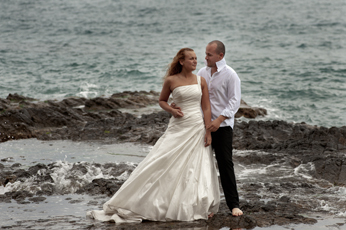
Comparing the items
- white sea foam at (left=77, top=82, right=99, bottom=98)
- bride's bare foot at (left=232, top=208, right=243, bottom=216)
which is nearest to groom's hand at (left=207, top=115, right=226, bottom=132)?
bride's bare foot at (left=232, top=208, right=243, bottom=216)

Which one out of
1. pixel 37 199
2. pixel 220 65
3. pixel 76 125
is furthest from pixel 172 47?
pixel 220 65

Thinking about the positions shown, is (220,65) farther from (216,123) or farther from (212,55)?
(216,123)

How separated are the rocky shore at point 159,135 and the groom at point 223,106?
0.47 metres

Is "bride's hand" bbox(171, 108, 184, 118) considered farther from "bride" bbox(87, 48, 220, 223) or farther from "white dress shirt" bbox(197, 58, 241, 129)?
"white dress shirt" bbox(197, 58, 241, 129)

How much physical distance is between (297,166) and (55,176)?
174 inches

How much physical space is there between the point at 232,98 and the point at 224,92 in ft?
0.54

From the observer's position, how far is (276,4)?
54.7m

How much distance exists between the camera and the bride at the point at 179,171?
5.30 metres

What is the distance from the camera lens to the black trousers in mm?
5379

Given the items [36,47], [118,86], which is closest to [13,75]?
[118,86]

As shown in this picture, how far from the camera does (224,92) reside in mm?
5406

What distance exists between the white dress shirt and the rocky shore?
1.31 metres

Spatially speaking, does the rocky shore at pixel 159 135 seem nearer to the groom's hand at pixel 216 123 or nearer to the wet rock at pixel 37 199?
the wet rock at pixel 37 199

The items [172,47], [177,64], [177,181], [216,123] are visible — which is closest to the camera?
[216,123]
